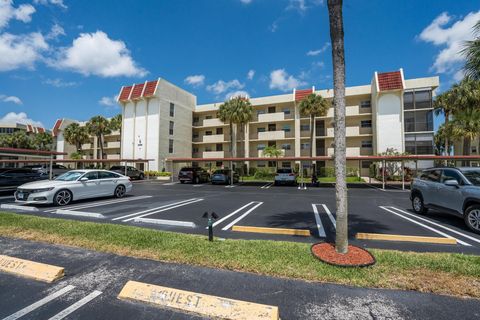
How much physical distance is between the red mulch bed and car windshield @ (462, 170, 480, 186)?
449 centimetres

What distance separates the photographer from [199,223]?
683 centimetres

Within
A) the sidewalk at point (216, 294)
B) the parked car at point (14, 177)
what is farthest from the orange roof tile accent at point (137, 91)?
the sidewalk at point (216, 294)

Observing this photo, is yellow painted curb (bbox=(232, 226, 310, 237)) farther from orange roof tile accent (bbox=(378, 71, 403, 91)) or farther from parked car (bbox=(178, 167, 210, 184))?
orange roof tile accent (bbox=(378, 71, 403, 91))

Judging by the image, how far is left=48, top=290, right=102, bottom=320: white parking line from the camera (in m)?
2.64

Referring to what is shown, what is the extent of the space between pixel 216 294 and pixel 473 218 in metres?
6.98

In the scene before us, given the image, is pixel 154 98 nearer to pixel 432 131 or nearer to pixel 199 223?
pixel 199 223

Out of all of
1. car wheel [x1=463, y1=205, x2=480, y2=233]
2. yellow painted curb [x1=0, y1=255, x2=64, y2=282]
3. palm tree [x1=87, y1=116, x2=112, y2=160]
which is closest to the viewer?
yellow painted curb [x1=0, y1=255, x2=64, y2=282]

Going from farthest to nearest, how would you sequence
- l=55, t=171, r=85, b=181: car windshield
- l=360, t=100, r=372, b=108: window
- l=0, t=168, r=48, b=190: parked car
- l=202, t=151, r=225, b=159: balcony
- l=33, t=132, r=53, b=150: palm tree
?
l=33, t=132, r=53, b=150: palm tree, l=202, t=151, r=225, b=159: balcony, l=360, t=100, r=372, b=108: window, l=0, t=168, r=48, b=190: parked car, l=55, t=171, r=85, b=181: car windshield

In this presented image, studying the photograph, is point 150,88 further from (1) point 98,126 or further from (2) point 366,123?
(2) point 366,123

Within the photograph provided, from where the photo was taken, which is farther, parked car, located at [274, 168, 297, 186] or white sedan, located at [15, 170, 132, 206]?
parked car, located at [274, 168, 297, 186]

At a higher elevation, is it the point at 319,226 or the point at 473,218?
the point at 473,218

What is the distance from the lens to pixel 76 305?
2.85 meters

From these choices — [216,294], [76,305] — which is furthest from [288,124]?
[76,305]

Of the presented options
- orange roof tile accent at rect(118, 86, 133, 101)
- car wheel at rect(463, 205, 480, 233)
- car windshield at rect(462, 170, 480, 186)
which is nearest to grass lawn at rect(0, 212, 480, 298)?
car wheel at rect(463, 205, 480, 233)
